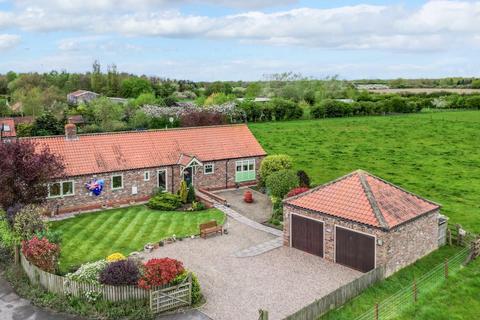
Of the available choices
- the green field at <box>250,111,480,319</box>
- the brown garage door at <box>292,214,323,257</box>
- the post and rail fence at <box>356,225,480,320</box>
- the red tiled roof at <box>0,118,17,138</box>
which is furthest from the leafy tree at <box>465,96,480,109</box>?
the brown garage door at <box>292,214,323,257</box>

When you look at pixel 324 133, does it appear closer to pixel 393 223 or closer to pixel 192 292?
pixel 393 223

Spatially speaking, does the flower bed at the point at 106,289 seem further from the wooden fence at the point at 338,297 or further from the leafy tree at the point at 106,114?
the leafy tree at the point at 106,114

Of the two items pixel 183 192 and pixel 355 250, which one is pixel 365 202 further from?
pixel 183 192

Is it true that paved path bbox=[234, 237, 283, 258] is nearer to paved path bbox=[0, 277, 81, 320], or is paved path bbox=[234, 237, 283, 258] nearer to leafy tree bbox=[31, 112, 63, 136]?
paved path bbox=[0, 277, 81, 320]

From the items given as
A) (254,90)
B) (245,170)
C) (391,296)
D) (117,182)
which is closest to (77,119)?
(245,170)

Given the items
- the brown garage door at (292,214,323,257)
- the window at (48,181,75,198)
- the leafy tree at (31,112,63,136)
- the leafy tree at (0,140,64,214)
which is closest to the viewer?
the brown garage door at (292,214,323,257)

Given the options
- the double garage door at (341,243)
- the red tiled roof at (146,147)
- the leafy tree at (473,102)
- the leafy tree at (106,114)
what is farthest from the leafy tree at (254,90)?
the double garage door at (341,243)

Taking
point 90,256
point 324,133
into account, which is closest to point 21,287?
point 90,256
